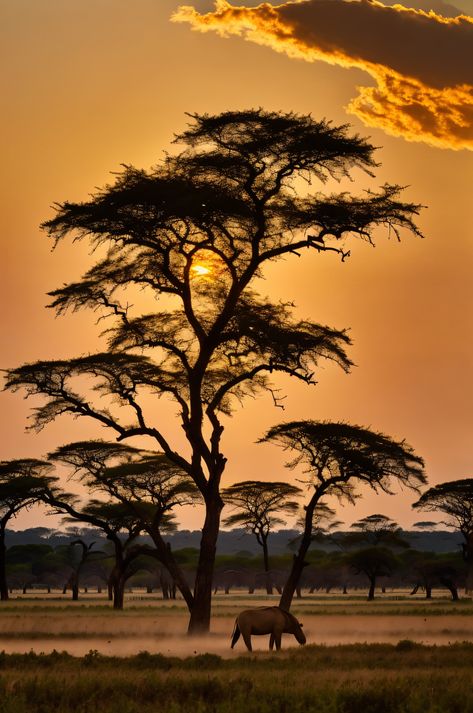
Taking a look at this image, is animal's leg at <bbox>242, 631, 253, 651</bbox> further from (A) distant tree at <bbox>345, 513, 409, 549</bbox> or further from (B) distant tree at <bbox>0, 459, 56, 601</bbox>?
(A) distant tree at <bbox>345, 513, 409, 549</bbox>

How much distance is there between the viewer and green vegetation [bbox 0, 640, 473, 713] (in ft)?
51.5

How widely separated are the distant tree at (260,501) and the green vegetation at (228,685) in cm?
5766

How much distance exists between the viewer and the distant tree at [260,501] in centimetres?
8078

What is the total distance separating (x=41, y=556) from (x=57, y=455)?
240ft

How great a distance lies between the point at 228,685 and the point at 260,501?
6619 cm

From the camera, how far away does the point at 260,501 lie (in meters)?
83.4

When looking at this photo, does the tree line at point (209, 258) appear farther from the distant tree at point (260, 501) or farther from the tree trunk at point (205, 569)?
the distant tree at point (260, 501)

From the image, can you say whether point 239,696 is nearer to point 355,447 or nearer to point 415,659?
point 415,659

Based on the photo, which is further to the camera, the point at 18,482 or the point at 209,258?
the point at 18,482

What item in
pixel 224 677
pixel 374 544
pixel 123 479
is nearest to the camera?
pixel 224 677

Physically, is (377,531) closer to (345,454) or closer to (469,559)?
(469,559)

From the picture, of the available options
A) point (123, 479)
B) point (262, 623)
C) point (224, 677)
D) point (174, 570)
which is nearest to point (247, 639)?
point (262, 623)

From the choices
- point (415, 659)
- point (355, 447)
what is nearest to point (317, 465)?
point (355, 447)

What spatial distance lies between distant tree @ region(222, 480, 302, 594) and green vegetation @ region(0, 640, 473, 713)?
57660 mm
